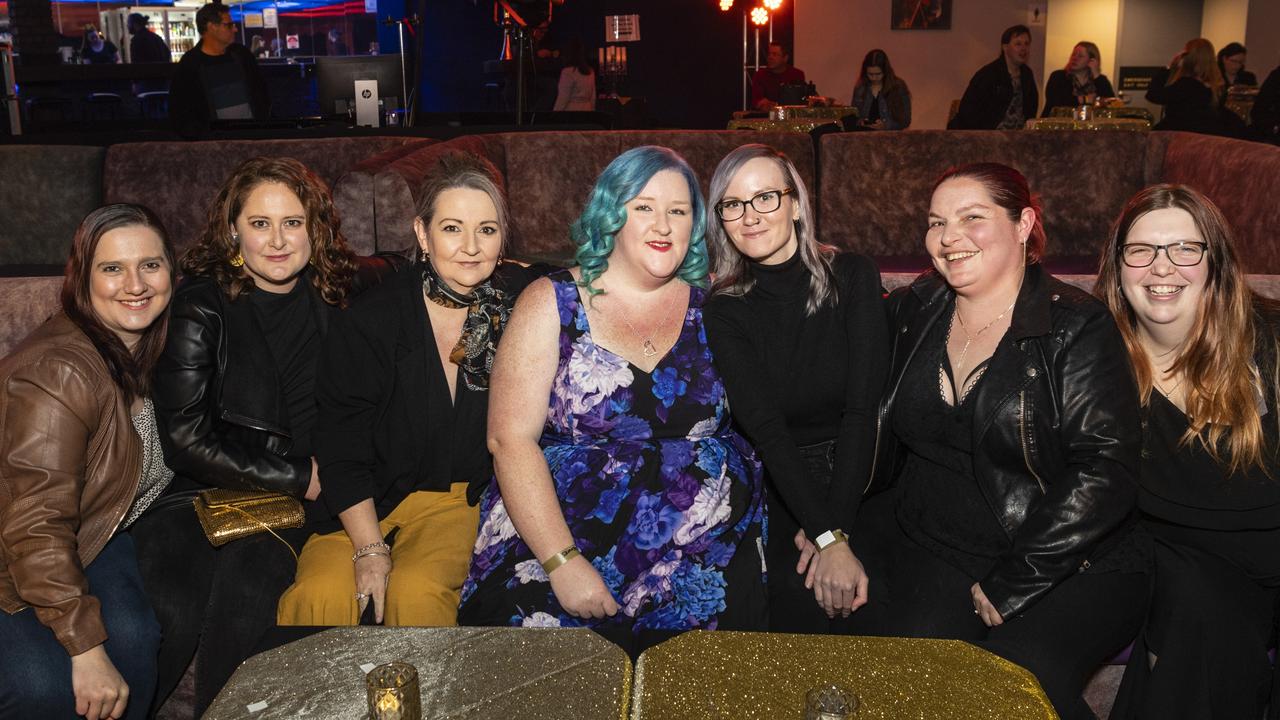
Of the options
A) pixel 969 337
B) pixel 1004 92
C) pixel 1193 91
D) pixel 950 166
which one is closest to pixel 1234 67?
pixel 1193 91

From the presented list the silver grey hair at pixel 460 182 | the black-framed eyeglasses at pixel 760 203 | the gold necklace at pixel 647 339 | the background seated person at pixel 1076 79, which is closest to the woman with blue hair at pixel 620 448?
the gold necklace at pixel 647 339

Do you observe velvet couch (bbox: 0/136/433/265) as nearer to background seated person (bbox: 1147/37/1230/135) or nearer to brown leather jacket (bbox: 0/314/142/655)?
brown leather jacket (bbox: 0/314/142/655)

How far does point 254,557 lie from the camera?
96.0 inches

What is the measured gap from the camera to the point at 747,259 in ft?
8.34

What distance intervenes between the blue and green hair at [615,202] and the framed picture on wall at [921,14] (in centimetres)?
982

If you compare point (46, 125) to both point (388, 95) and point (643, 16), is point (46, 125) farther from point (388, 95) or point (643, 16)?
point (643, 16)

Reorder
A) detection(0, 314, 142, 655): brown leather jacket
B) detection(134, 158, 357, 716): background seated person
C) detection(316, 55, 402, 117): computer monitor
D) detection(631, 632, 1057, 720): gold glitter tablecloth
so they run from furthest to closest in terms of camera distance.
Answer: detection(316, 55, 402, 117): computer monitor < detection(134, 158, 357, 716): background seated person < detection(0, 314, 142, 655): brown leather jacket < detection(631, 632, 1057, 720): gold glitter tablecloth

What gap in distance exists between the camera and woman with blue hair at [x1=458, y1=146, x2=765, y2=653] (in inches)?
87.4

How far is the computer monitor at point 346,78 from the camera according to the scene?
6305 mm

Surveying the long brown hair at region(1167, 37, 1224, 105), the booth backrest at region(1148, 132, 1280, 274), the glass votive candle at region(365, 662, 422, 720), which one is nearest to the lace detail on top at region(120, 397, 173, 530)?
the glass votive candle at region(365, 662, 422, 720)

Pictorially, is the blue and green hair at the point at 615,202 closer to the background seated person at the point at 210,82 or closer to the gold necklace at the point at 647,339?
the gold necklace at the point at 647,339

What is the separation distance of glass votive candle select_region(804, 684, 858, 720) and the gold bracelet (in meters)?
0.88

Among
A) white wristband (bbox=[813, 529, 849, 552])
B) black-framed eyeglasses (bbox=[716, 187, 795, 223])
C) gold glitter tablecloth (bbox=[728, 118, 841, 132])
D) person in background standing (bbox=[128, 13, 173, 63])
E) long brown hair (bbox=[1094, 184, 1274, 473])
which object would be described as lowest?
white wristband (bbox=[813, 529, 849, 552])

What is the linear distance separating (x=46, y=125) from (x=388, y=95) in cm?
435
